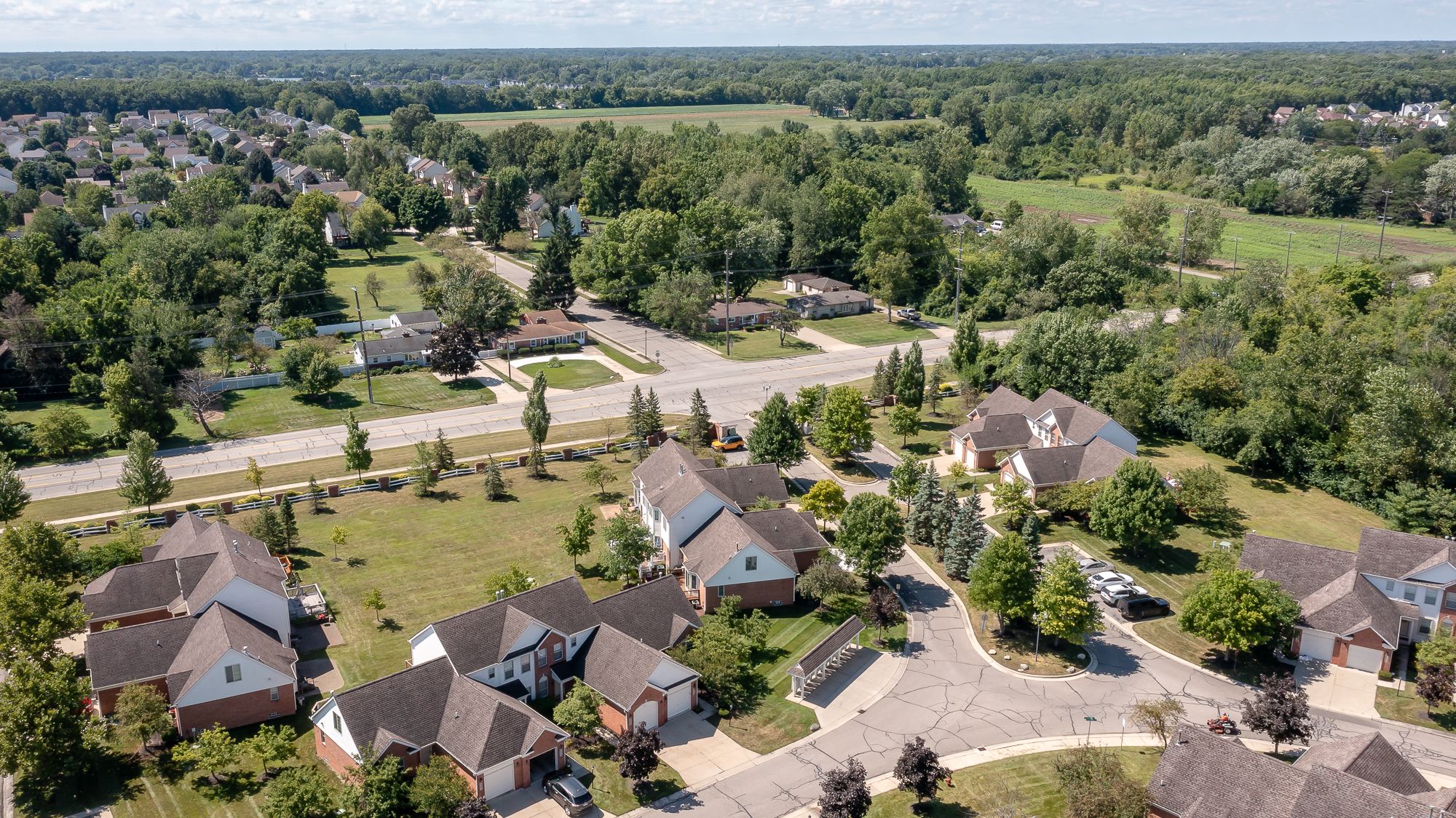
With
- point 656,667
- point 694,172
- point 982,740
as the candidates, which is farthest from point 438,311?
point 982,740

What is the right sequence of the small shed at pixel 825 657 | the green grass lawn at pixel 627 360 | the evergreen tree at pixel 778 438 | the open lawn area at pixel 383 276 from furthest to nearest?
the open lawn area at pixel 383 276
the green grass lawn at pixel 627 360
the evergreen tree at pixel 778 438
the small shed at pixel 825 657

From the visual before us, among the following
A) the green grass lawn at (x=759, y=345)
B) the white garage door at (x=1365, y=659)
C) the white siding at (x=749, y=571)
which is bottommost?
the white garage door at (x=1365, y=659)

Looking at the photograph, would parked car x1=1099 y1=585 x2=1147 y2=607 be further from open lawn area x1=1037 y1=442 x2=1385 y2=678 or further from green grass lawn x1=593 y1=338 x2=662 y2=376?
green grass lawn x1=593 y1=338 x2=662 y2=376

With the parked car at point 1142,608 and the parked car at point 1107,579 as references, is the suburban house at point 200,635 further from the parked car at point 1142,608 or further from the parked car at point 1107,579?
the parked car at point 1142,608

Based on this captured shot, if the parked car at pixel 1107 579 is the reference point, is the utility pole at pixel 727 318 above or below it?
above

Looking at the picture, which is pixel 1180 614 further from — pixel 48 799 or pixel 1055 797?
pixel 48 799

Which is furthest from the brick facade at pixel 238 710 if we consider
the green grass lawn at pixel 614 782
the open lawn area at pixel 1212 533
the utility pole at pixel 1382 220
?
the utility pole at pixel 1382 220
